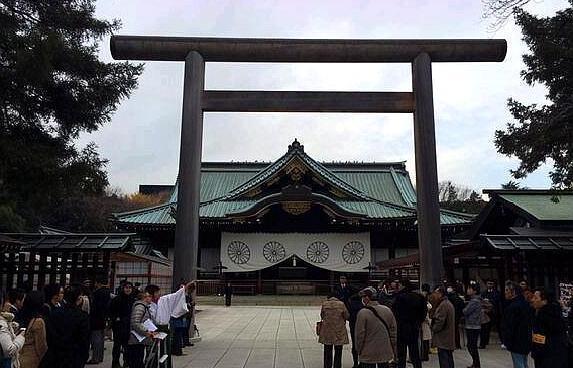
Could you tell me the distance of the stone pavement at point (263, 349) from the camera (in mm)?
8891

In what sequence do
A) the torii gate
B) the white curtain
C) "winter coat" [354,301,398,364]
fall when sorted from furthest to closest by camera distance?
the white curtain < the torii gate < "winter coat" [354,301,398,364]

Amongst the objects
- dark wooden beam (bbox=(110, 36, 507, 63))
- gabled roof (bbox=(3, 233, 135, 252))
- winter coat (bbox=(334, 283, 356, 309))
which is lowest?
winter coat (bbox=(334, 283, 356, 309))

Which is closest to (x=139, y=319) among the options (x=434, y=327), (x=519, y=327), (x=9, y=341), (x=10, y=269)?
(x=9, y=341)

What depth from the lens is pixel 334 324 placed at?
25.1 feet

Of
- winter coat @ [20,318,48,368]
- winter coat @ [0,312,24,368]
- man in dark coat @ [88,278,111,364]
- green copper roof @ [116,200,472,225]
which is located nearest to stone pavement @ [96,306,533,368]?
man in dark coat @ [88,278,111,364]

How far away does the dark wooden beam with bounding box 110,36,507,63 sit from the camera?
445 inches

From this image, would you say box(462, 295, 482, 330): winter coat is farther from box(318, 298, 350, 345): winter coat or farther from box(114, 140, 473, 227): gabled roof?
box(114, 140, 473, 227): gabled roof

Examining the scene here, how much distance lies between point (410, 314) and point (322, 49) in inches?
254

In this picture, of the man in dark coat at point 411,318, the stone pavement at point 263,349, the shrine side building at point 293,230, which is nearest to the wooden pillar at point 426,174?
the stone pavement at point 263,349

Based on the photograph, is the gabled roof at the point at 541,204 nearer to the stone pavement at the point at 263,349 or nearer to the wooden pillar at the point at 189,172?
the stone pavement at the point at 263,349

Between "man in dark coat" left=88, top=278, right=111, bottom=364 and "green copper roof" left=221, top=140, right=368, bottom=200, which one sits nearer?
"man in dark coat" left=88, top=278, right=111, bottom=364

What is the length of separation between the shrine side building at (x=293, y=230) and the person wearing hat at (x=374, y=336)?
19125 millimetres

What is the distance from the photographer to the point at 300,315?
63.2 ft

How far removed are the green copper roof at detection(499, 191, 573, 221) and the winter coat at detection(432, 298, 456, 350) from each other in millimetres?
6419
